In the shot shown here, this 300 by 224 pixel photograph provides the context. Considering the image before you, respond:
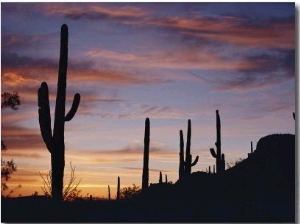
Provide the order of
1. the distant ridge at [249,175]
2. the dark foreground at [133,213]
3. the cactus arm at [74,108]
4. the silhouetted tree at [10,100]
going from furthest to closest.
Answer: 1. the distant ridge at [249,175]
2. the cactus arm at [74,108]
3. the silhouetted tree at [10,100]
4. the dark foreground at [133,213]

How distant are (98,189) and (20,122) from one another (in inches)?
74.1

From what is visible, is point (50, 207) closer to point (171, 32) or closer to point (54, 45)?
point (54, 45)

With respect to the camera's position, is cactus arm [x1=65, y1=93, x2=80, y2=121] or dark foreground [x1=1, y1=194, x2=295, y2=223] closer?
dark foreground [x1=1, y1=194, x2=295, y2=223]

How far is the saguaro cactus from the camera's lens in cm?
1106

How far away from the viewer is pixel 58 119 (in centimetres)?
1134

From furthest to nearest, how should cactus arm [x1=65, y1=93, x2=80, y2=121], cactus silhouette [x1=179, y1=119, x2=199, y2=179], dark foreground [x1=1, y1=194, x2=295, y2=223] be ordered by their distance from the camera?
cactus silhouette [x1=179, y1=119, x2=199, y2=179] → cactus arm [x1=65, y1=93, x2=80, y2=121] → dark foreground [x1=1, y1=194, x2=295, y2=223]

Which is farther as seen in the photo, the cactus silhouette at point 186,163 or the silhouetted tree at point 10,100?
the cactus silhouette at point 186,163

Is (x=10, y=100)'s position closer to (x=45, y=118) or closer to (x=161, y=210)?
(x=45, y=118)

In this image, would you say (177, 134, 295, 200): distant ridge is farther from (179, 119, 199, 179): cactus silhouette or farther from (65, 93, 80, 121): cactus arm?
(65, 93, 80, 121): cactus arm

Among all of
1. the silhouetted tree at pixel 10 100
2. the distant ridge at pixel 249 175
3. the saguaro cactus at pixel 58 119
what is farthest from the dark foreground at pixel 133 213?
the distant ridge at pixel 249 175

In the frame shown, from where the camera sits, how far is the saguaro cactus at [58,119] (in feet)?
36.3

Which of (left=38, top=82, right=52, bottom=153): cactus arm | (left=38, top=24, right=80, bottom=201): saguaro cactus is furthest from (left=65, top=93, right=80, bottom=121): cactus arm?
(left=38, top=82, right=52, bottom=153): cactus arm

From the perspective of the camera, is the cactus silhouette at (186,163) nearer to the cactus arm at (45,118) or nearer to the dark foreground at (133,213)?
the dark foreground at (133,213)

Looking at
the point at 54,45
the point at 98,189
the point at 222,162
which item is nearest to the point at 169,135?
the point at 98,189
